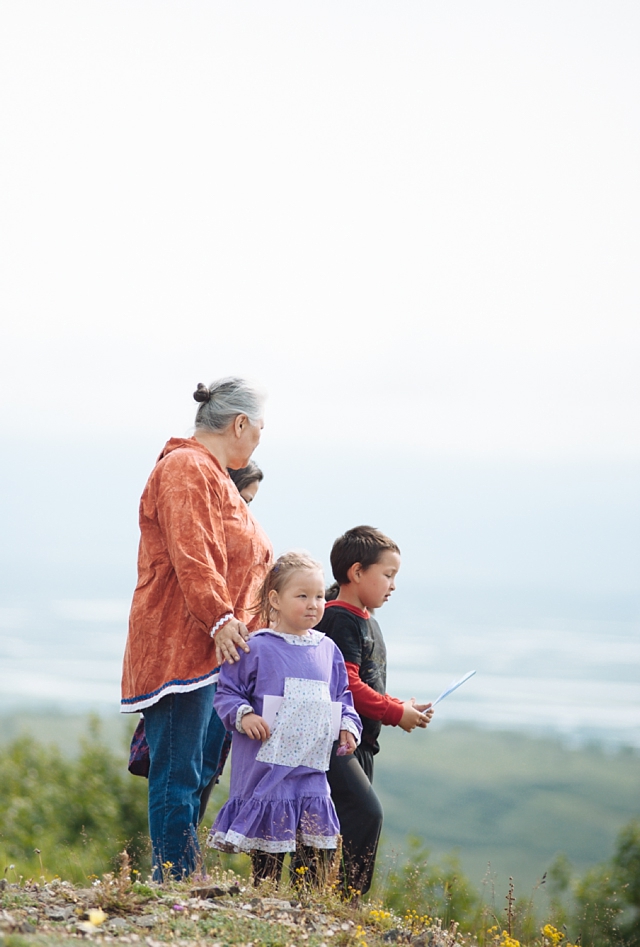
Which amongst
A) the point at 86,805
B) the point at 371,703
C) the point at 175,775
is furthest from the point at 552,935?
the point at 86,805

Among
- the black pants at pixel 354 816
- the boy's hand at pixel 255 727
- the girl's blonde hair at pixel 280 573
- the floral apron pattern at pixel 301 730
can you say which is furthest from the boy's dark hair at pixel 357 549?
the boy's hand at pixel 255 727

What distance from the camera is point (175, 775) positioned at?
3906 millimetres

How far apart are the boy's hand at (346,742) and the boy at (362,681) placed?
0.10 m

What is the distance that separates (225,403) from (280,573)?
769mm

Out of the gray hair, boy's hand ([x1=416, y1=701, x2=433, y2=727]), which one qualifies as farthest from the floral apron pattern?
the gray hair

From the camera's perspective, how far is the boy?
13.4 feet

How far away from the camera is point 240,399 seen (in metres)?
4.29

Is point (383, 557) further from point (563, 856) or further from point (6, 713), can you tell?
point (6, 713)

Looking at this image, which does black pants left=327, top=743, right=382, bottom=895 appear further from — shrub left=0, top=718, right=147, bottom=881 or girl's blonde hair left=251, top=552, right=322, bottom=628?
shrub left=0, top=718, right=147, bottom=881

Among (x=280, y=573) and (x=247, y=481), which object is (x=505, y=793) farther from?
(x=280, y=573)

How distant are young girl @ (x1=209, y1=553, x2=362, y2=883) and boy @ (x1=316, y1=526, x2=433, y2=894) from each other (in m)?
0.18

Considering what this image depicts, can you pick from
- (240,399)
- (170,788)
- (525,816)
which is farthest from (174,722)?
(525,816)

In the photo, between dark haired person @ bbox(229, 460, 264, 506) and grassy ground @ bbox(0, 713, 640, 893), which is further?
grassy ground @ bbox(0, 713, 640, 893)

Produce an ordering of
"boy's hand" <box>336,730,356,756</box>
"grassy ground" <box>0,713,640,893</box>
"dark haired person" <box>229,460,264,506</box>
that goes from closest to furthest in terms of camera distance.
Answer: "boy's hand" <box>336,730,356,756</box>
"dark haired person" <box>229,460,264,506</box>
"grassy ground" <box>0,713,640,893</box>
